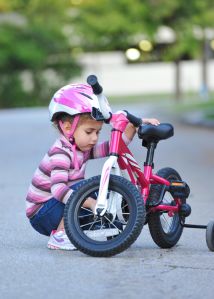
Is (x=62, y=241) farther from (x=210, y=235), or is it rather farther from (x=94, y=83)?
(x=94, y=83)

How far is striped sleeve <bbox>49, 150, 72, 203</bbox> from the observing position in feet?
23.0

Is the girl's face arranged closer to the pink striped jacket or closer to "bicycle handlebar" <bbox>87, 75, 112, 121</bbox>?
the pink striped jacket

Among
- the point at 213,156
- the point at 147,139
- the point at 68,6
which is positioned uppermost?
the point at 68,6

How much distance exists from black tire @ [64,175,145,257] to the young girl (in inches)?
10.3

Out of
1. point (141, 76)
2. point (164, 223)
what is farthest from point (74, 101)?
point (141, 76)

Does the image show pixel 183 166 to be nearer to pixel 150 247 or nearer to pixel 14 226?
pixel 14 226

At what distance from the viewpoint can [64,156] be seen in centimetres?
710

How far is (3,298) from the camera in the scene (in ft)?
18.4

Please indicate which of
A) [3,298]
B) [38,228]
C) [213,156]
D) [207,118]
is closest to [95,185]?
[38,228]

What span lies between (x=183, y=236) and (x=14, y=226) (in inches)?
58.6

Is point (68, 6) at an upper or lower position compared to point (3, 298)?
upper

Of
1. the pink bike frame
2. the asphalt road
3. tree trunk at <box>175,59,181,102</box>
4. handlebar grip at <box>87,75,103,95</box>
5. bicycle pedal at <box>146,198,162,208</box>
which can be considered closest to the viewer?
the asphalt road

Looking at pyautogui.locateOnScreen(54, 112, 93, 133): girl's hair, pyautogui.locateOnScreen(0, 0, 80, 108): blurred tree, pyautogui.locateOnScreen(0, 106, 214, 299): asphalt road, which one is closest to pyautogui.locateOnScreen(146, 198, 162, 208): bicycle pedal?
pyautogui.locateOnScreen(0, 106, 214, 299): asphalt road

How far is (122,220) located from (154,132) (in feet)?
2.11
